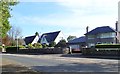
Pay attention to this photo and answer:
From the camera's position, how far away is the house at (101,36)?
258 ft

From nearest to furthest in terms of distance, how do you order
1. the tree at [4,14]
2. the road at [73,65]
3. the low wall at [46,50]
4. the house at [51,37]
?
1. the tree at [4,14]
2. the road at [73,65]
3. the low wall at [46,50]
4. the house at [51,37]

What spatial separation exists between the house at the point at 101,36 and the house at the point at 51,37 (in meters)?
26.8

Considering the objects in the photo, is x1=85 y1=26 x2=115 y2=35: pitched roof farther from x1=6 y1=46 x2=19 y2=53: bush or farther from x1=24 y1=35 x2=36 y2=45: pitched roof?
x1=24 y1=35 x2=36 y2=45: pitched roof

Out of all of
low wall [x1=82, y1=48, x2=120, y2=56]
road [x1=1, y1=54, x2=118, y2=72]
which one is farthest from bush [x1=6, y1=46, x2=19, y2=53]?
road [x1=1, y1=54, x2=118, y2=72]

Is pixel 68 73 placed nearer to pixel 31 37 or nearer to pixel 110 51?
pixel 110 51

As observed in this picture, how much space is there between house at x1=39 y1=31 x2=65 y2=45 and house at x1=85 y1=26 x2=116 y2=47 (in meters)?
26.8

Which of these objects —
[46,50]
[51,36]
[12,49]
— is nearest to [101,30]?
[46,50]

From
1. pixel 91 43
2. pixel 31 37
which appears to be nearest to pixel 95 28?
pixel 91 43

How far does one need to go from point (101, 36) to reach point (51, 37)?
1426 inches

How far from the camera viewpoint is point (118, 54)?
47.8 metres

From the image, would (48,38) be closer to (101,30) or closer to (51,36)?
(51,36)

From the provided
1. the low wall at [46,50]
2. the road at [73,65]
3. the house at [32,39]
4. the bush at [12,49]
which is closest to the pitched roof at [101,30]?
the low wall at [46,50]

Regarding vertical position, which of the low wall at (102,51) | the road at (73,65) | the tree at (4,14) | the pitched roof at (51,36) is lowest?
the road at (73,65)

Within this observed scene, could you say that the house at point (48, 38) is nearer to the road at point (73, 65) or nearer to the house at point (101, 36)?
the house at point (101, 36)
